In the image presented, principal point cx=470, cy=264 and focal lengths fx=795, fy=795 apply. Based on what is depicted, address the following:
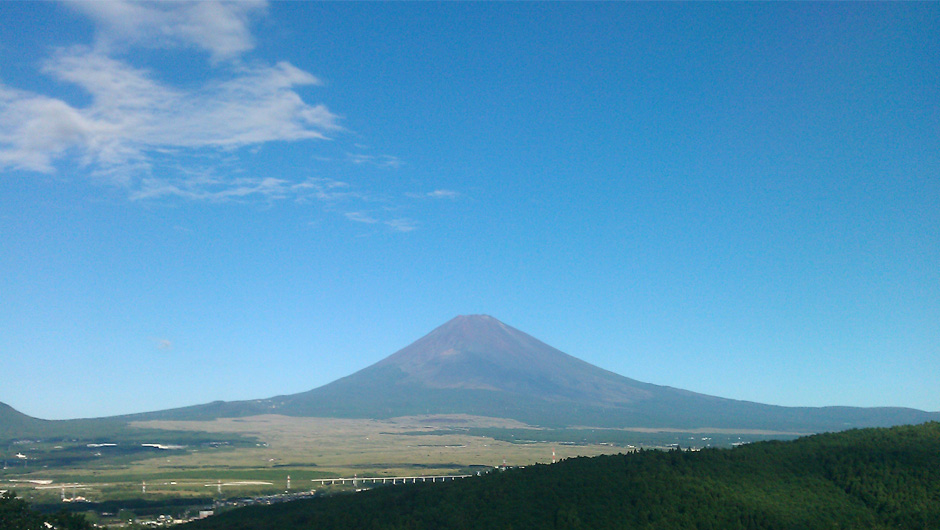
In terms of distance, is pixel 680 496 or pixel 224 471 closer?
pixel 680 496

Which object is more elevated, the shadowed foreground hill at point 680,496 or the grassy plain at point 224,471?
the shadowed foreground hill at point 680,496

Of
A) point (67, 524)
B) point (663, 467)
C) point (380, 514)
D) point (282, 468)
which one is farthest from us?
point (282, 468)

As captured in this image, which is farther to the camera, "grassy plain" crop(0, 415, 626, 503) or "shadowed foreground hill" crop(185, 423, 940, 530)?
"grassy plain" crop(0, 415, 626, 503)

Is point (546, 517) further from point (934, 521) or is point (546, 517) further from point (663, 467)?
point (934, 521)

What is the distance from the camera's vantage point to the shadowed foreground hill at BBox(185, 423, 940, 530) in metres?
61.0

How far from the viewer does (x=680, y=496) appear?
64562mm

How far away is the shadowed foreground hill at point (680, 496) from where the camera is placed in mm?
61000

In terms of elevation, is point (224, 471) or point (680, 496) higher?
point (680, 496)

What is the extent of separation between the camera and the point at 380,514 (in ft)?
215

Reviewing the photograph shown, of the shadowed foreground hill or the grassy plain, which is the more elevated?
the shadowed foreground hill

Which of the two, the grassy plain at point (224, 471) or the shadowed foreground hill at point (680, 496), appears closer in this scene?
the shadowed foreground hill at point (680, 496)

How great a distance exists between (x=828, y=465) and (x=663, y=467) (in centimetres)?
1612

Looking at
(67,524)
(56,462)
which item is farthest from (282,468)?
(67,524)

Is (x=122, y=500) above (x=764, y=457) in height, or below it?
below
